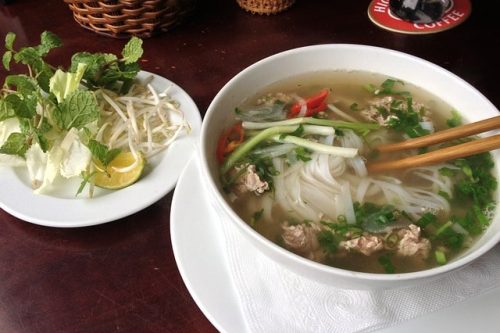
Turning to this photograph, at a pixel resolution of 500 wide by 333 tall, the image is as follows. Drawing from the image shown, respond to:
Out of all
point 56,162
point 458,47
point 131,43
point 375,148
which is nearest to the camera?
point 375,148

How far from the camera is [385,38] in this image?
1.64m

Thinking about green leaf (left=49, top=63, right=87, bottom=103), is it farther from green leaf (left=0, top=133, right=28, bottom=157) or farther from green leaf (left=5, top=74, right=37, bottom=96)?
green leaf (left=0, top=133, right=28, bottom=157)

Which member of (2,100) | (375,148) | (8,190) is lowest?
(8,190)

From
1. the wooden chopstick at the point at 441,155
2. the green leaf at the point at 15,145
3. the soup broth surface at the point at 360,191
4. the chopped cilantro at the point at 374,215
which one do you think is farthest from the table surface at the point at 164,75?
the wooden chopstick at the point at 441,155

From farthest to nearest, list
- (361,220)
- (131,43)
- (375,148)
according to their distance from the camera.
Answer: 1. (131,43)
2. (375,148)
3. (361,220)

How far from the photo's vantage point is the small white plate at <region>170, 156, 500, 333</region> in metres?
0.78

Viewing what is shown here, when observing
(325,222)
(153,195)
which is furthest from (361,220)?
(153,195)

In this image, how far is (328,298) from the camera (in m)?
0.80

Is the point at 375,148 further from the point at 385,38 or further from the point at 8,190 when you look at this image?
the point at 8,190

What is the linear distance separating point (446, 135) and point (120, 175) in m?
0.77

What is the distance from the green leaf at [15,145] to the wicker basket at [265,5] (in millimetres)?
970

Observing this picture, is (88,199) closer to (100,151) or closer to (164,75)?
(100,151)

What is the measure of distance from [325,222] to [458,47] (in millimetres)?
1008

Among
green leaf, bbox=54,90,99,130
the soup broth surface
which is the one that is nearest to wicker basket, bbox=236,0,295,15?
the soup broth surface
